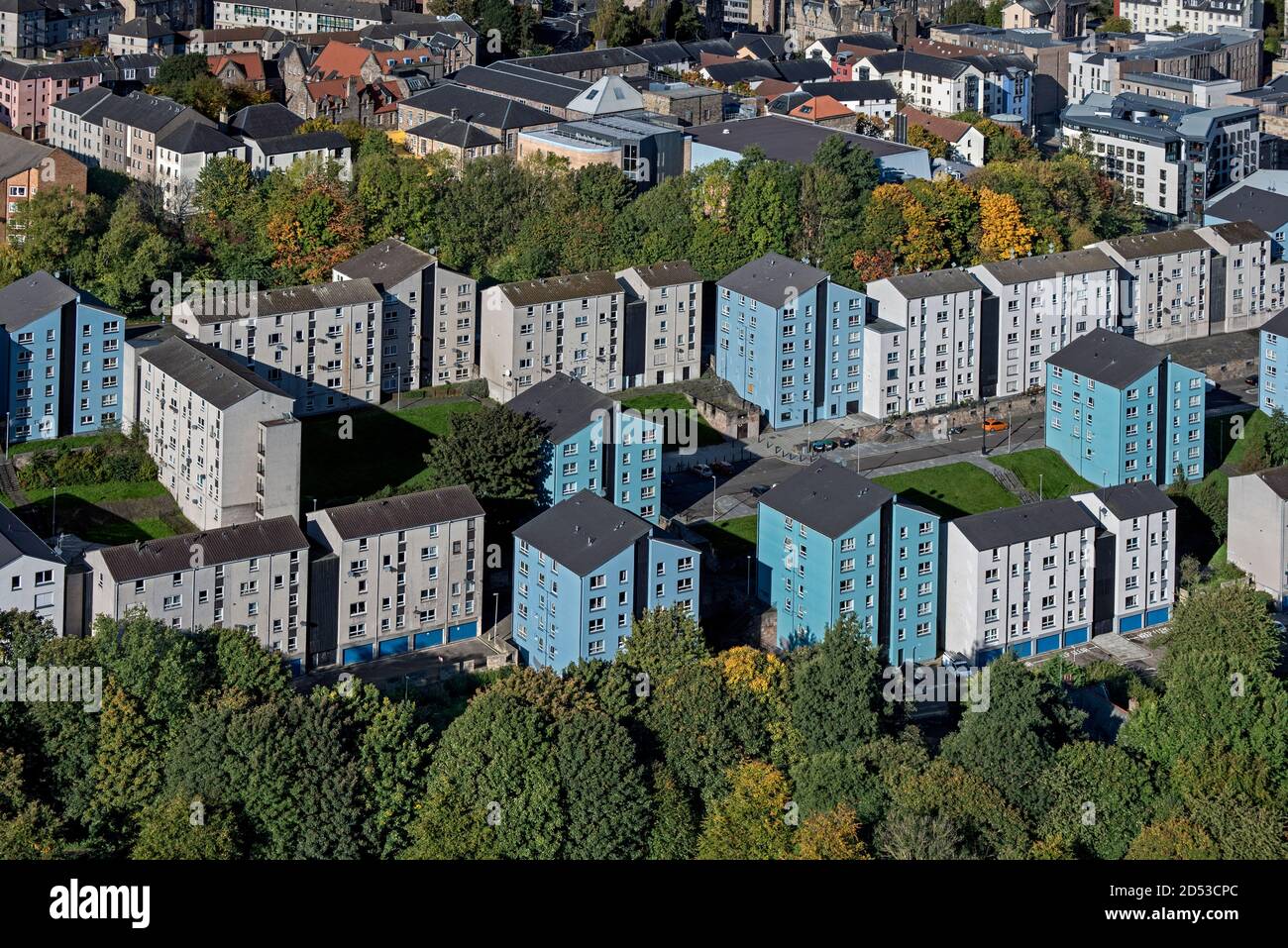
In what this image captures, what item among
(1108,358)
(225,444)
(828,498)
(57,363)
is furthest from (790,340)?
(57,363)

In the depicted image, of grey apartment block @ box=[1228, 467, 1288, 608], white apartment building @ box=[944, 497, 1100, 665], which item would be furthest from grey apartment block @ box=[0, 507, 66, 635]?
grey apartment block @ box=[1228, 467, 1288, 608]

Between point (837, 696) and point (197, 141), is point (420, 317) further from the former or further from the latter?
point (837, 696)

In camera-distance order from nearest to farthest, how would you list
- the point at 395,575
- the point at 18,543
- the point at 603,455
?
the point at 18,543 → the point at 395,575 → the point at 603,455

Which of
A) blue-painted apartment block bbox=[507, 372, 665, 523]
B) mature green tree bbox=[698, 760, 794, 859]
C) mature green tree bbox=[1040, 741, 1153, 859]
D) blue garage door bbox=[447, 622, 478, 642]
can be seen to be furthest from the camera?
→ blue-painted apartment block bbox=[507, 372, 665, 523]

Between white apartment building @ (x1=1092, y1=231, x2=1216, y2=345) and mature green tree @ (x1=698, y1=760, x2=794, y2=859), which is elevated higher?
white apartment building @ (x1=1092, y1=231, x2=1216, y2=345)

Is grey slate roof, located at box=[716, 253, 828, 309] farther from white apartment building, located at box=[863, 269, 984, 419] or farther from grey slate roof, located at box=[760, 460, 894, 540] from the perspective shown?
grey slate roof, located at box=[760, 460, 894, 540]

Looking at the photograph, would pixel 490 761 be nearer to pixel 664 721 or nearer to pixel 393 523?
pixel 664 721
